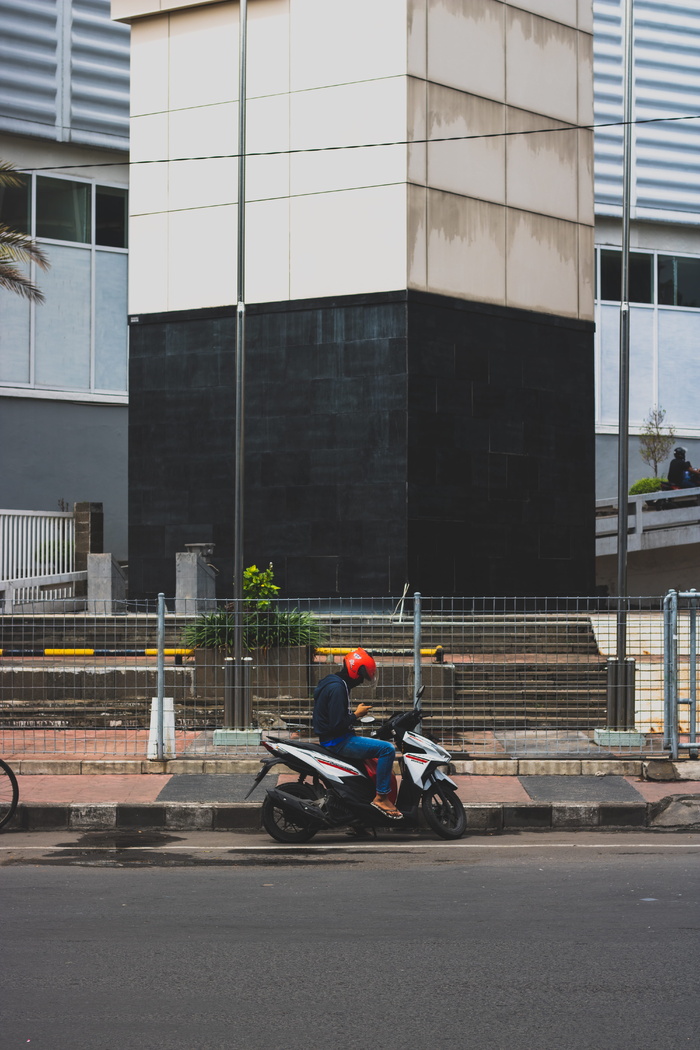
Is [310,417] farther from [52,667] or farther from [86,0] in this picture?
[86,0]

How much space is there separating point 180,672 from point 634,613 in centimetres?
509

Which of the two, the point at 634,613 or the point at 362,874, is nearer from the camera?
the point at 362,874

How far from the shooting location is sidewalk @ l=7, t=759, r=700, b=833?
1047cm

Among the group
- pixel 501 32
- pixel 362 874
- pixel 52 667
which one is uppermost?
pixel 501 32

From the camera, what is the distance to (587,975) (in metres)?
5.80

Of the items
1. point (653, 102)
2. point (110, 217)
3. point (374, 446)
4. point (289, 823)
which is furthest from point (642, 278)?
point (289, 823)

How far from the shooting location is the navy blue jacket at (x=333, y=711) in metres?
9.53

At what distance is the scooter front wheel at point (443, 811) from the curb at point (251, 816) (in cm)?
59

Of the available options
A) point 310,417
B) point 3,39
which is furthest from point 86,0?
point 310,417

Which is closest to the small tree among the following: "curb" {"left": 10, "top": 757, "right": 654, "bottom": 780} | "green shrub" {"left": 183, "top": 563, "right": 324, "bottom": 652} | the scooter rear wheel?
"green shrub" {"left": 183, "top": 563, "right": 324, "bottom": 652}

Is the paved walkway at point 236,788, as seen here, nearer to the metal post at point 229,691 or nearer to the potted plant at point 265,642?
the metal post at point 229,691

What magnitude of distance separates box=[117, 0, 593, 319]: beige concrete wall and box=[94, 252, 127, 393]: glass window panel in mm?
8360

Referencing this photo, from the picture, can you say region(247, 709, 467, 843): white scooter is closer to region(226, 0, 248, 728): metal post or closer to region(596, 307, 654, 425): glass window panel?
region(226, 0, 248, 728): metal post

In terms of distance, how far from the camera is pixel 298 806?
937 cm
